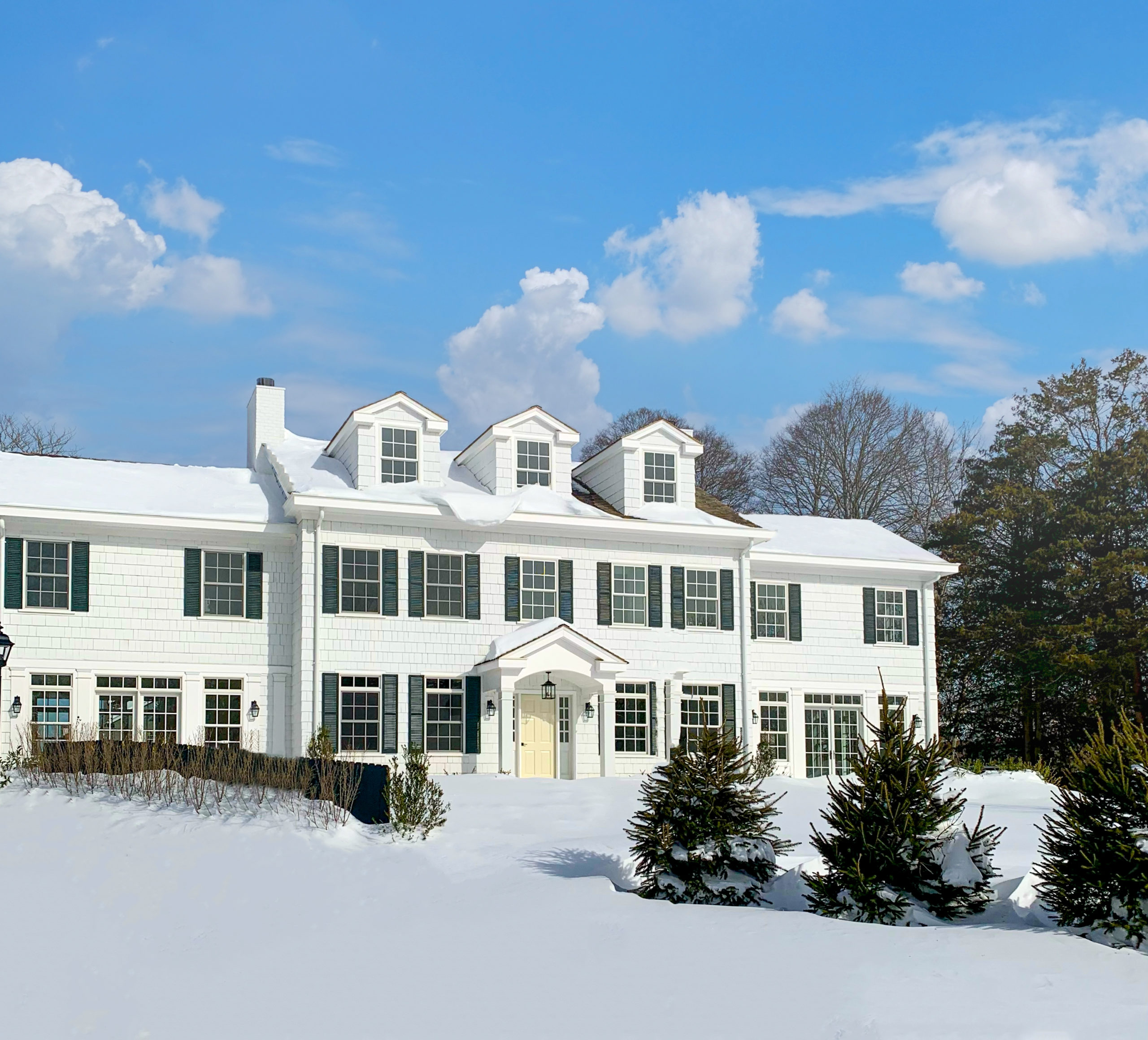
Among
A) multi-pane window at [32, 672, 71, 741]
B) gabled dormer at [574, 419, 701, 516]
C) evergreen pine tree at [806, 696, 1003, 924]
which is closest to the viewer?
evergreen pine tree at [806, 696, 1003, 924]

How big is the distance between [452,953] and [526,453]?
1499 cm

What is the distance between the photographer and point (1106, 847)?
33.1ft

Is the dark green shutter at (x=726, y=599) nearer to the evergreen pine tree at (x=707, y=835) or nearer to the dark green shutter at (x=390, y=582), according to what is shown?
the dark green shutter at (x=390, y=582)

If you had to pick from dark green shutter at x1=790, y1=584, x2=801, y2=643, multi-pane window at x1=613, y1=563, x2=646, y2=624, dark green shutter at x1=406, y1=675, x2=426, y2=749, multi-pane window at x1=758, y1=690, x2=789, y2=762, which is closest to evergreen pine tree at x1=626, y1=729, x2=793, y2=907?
dark green shutter at x1=406, y1=675, x2=426, y2=749

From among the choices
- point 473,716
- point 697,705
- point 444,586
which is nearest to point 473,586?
point 444,586

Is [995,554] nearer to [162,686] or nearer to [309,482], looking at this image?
[309,482]

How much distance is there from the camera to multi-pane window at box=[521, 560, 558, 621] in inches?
913

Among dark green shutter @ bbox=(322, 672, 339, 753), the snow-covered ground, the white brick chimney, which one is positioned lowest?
the snow-covered ground

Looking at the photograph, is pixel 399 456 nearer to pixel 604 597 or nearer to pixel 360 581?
pixel 360 581

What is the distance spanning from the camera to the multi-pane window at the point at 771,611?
25.4 meters

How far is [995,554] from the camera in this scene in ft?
115

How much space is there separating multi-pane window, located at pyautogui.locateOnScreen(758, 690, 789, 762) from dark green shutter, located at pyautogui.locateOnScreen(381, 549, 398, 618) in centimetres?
757

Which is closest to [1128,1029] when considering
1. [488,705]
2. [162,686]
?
[488,705]

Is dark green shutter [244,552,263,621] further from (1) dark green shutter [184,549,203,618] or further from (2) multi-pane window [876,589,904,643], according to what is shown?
(2) multi-pane window [876,589,904,643]
